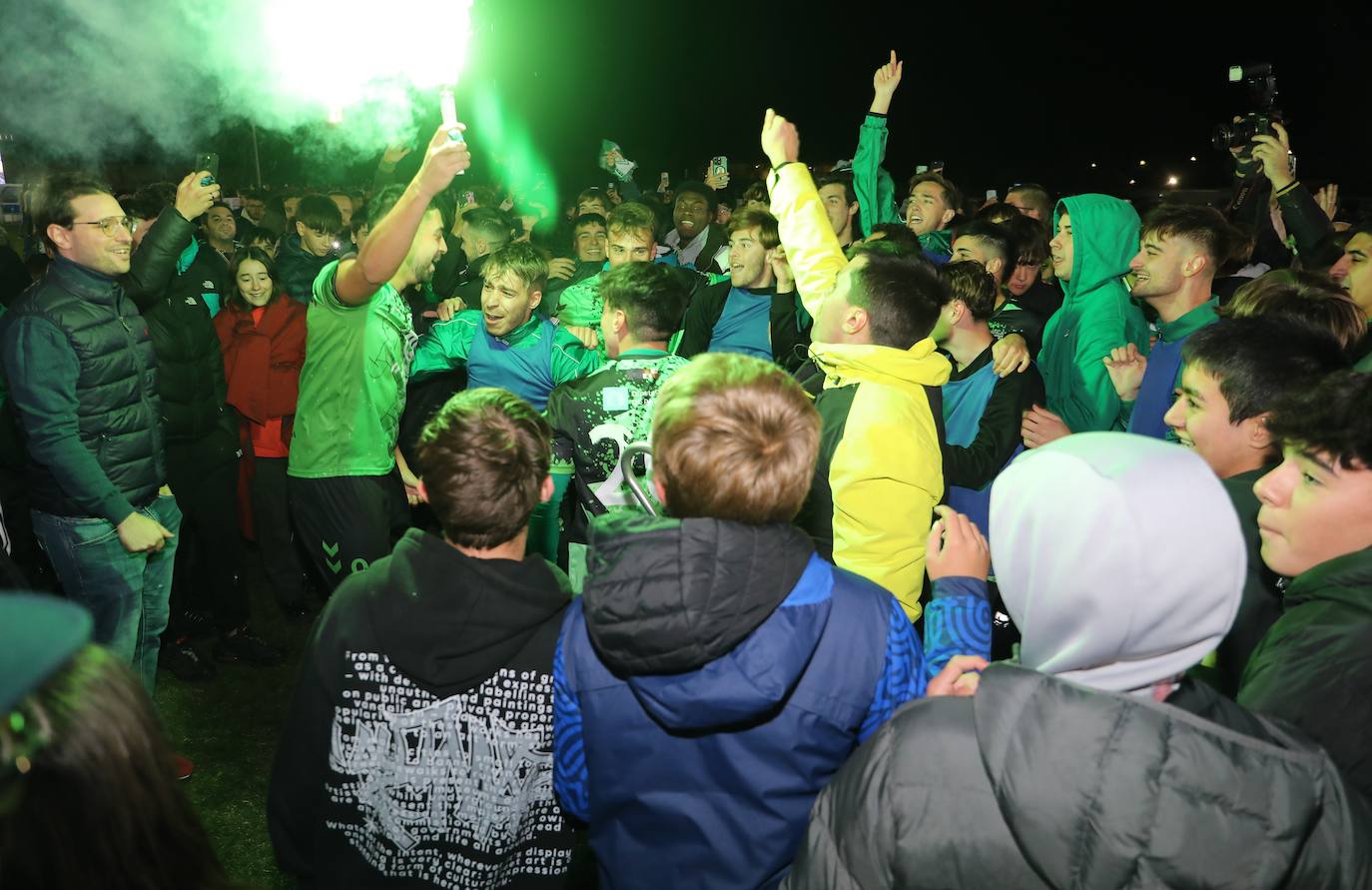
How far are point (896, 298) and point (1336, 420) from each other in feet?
4.60

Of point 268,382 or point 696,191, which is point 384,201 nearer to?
point 268,382

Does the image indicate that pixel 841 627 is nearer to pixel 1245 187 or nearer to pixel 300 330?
pixel 300 330

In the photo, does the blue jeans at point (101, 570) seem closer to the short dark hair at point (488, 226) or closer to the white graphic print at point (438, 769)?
the white graphic print at point (438, 769)

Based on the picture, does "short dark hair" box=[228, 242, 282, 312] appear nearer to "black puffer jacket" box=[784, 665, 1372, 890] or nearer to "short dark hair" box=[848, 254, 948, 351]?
"short dark hair" box=[848, 254, 948, 351]

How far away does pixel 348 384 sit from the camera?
4492 mm

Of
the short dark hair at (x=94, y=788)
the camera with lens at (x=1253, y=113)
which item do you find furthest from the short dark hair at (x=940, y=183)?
the short dark hair at (x=94, y=788)

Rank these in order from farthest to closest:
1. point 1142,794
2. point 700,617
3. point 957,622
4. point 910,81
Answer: point 910,81
point 957,622
point 700,617
point 1142,794

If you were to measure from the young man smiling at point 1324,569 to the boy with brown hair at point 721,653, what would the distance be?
790mm

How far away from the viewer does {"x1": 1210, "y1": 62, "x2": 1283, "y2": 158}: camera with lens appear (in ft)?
21.0

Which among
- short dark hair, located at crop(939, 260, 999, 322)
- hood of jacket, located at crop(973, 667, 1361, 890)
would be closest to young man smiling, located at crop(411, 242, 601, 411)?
short dark hair, located at crop(939, 260, 999, 322)

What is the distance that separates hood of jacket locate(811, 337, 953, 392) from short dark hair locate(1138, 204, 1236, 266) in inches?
84.9

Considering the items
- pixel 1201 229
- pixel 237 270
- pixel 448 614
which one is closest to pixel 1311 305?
pixel 1201 229

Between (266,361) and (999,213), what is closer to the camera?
(266,361)

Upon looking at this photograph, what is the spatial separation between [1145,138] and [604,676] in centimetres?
2530
